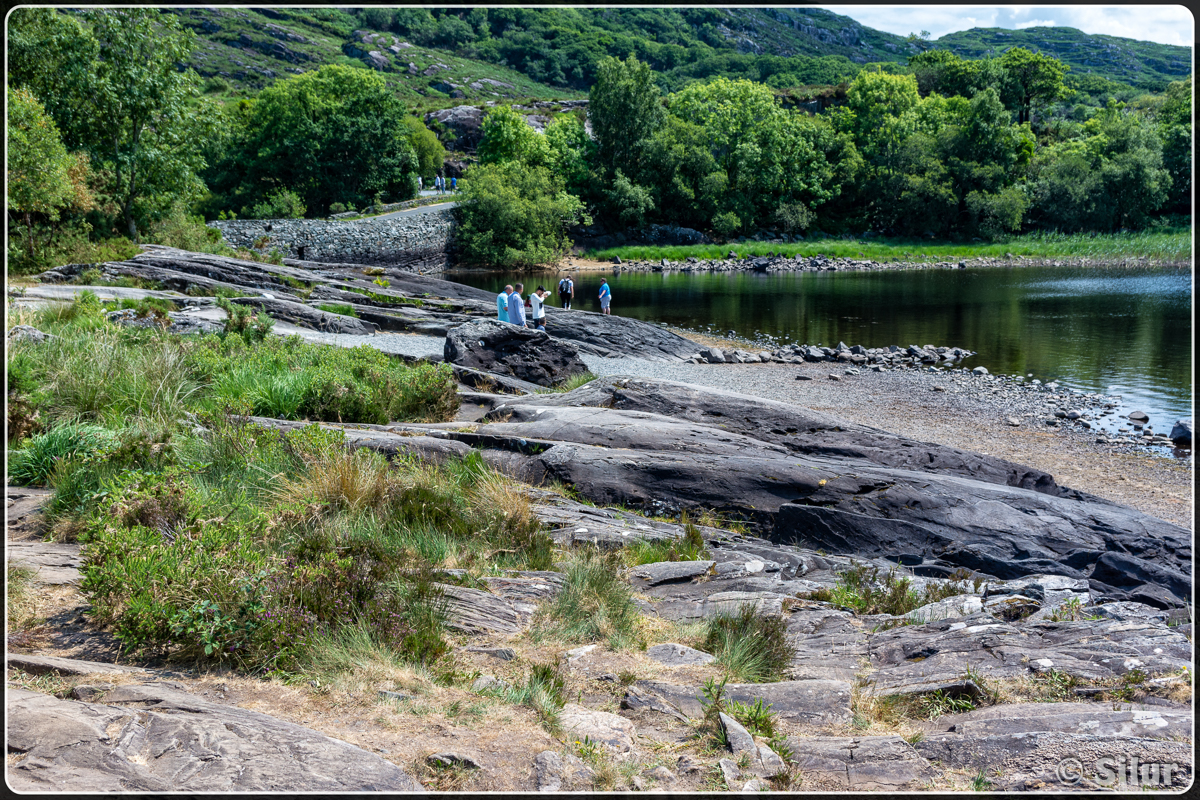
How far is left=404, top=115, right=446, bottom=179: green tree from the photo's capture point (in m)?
96.1

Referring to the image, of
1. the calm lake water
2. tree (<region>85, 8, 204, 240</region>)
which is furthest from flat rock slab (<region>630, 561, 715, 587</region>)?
tree (<region>85, 8, 204, 240</region>)

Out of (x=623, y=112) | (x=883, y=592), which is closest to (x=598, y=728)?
(x=883, y=592)

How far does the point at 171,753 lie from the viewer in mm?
3809

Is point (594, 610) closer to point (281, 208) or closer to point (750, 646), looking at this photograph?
point (750, 646)

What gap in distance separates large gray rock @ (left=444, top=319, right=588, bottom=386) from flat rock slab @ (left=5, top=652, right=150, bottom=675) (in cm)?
1520

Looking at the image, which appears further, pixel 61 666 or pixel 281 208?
pixel 281 208

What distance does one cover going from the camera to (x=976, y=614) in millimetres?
6961

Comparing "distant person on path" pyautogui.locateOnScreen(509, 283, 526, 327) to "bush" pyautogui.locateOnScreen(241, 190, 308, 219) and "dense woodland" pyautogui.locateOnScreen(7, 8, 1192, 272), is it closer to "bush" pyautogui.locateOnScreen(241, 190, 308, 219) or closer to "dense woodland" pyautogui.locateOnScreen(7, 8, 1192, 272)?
"dense woodland" pyautogui.locateOnScreen(7, 8, 1192, 272)

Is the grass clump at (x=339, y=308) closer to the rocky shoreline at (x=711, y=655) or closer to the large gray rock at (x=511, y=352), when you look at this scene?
the large gray rock at (x=511, y=352)

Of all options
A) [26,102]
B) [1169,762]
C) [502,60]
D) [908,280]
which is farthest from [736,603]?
[502,60]

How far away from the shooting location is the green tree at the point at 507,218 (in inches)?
2852

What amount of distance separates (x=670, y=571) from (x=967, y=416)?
58.6 ft

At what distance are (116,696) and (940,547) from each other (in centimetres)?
915

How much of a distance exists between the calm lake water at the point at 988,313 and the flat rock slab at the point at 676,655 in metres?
21.1
